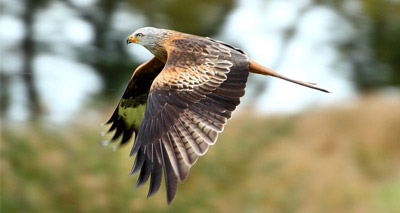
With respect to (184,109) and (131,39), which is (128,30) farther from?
(184,109)

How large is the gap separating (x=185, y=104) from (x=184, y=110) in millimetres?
38

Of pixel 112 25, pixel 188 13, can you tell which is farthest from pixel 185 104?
pixel 188 13

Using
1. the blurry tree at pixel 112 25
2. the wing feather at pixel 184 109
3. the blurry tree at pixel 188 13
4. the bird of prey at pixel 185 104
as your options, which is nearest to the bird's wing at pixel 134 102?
the bird of prey at pixel 185 104

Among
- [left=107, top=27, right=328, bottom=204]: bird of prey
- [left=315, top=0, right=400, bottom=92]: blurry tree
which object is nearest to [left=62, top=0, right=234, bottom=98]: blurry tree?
[left=315, top=0, right=400, bottom=92]: blurry tree

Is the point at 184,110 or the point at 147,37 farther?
the point at 147,37

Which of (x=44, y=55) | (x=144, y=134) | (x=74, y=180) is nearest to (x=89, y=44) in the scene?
(x=44, y=55)

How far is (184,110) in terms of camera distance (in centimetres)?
462

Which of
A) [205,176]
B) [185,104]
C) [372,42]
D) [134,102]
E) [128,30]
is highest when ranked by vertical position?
[128,30]

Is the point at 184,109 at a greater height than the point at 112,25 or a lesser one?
lesser

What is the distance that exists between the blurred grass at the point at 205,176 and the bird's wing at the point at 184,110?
408 centimetres

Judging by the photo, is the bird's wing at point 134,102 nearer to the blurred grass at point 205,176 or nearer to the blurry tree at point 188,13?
the blurred grass at point 205,176

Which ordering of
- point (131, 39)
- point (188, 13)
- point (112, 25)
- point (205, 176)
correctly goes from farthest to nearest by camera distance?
point (188, 13)
point (112, 25)
point (205, 176)
point (131, 39)

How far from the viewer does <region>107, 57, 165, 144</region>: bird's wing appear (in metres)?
5.39

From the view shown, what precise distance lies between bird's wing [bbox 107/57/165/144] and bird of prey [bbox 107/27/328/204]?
49 centimetres
